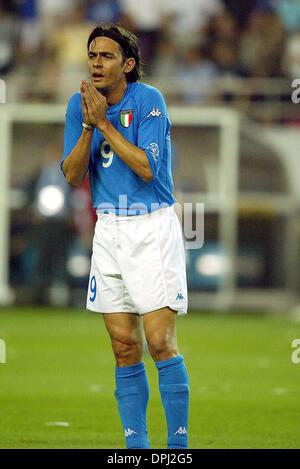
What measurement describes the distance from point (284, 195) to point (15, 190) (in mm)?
3929

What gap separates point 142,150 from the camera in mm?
5965

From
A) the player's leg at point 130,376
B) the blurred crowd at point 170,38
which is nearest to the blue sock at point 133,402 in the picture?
the player's leg at point 130,376

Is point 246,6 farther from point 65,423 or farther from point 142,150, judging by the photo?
point 142,150

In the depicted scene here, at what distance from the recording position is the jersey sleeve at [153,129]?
5.97 m

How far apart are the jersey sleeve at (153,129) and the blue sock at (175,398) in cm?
90

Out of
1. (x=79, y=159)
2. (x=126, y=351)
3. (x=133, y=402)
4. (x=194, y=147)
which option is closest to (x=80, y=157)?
(x=79, y=159)

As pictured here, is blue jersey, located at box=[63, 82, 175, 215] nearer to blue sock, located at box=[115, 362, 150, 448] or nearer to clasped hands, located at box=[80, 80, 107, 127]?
clasped hands, located at box=[80, 80, 107, 127]

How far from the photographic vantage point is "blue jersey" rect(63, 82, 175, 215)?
6055 millimetres

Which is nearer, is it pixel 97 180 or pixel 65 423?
pixel 97 180

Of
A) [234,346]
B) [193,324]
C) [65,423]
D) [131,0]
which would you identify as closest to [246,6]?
[131,0]

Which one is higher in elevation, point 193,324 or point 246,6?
point 246,6

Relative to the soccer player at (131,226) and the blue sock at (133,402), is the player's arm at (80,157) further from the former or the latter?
the blue sock at (133,402)

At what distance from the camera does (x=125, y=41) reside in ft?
20.2

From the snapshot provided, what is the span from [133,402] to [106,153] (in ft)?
3.94
